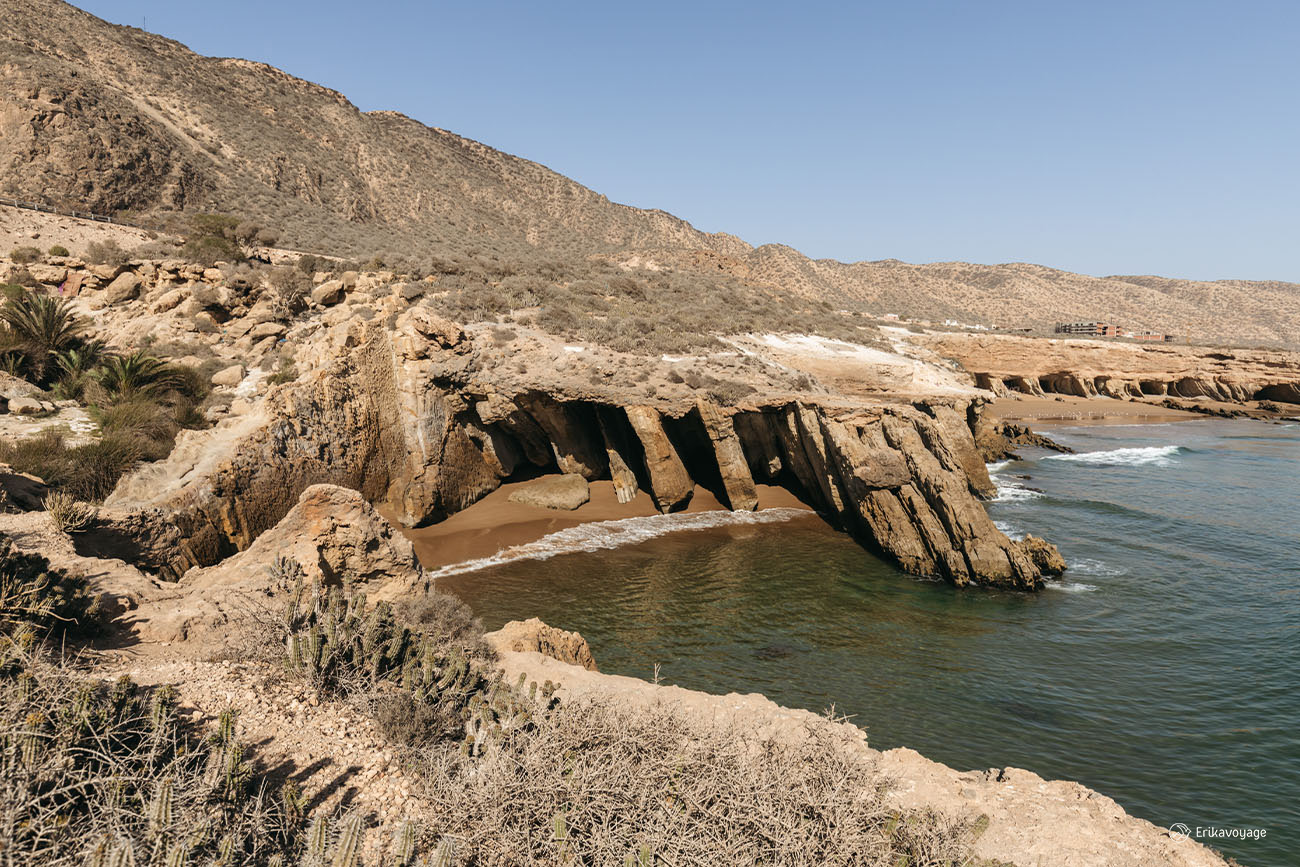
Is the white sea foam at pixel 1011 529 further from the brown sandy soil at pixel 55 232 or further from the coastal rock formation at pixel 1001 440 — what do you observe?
the brown sandy soil at pixel 55 232

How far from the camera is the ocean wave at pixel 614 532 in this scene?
15.8 m

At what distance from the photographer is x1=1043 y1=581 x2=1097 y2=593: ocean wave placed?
1444 centimetres

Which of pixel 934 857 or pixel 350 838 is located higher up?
pixel 350 838

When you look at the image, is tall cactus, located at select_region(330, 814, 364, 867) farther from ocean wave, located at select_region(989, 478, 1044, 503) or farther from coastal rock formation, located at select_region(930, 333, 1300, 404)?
coastal rock formation, located at select_region(930, 333, 1300, 404)

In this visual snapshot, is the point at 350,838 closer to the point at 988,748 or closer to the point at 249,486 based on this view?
the point at 988,748

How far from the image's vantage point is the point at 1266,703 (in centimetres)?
995

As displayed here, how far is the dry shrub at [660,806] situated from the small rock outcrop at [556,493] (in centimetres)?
1404

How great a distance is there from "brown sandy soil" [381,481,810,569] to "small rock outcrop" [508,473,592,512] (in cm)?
22

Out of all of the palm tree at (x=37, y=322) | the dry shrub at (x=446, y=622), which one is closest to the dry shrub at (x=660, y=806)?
the dry shrub at (x=446, y=622)

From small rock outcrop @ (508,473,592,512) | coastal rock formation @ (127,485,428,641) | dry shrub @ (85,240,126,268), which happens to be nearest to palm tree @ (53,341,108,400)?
dry shrub @ (85,240,126,268)

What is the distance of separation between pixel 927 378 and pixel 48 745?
78.2 feet

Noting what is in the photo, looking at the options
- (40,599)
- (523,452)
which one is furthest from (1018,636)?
(523,452)

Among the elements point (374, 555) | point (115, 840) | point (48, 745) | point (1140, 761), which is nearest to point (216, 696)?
point (48, 745)

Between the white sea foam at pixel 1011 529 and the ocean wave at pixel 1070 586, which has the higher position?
the white sea foam at pixel 1011 529
